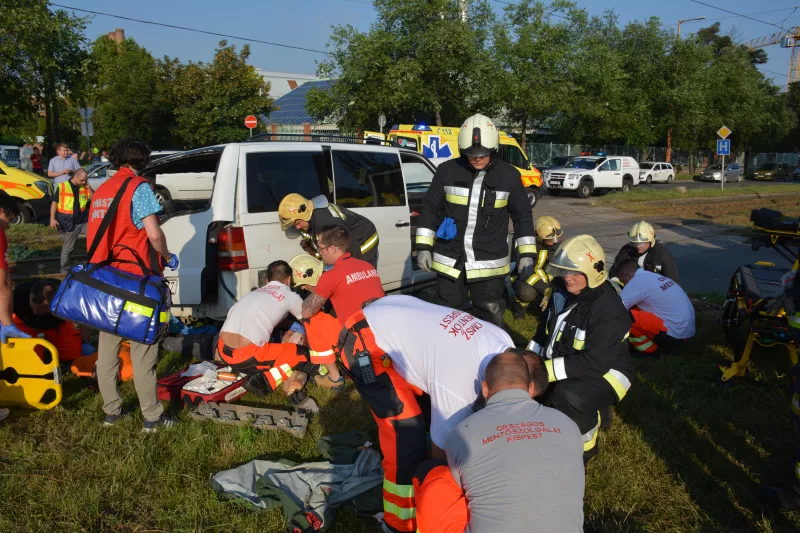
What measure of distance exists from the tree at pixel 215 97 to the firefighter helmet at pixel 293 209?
74.4 ft

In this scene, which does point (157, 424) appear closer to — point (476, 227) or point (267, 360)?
point (267, 360)

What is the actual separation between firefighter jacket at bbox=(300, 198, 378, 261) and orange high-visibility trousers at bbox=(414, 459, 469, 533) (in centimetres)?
314

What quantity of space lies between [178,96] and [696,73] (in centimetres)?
3082

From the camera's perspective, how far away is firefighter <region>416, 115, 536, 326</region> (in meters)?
4.50

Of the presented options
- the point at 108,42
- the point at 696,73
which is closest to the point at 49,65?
the point at 108,42

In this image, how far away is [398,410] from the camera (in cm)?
298

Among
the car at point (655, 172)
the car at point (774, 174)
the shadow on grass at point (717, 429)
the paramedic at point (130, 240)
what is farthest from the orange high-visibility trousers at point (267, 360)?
the car at point (774, 174)

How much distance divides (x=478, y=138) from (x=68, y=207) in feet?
20.9

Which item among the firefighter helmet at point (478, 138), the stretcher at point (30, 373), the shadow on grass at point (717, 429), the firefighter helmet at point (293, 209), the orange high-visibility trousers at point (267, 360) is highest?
the firefighter helmet at point (478, 138)

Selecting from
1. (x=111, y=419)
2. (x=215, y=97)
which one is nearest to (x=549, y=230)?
(x=111, y=419)

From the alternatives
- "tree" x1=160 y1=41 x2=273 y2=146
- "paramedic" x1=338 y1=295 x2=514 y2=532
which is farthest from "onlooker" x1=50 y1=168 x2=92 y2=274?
"tree" x1=160 y1=41 x2=273 y2=146

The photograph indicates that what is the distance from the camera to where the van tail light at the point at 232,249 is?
5133 mm

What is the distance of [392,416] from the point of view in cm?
300

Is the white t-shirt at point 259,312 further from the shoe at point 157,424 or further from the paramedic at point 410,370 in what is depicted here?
the paramedic at point 410,370
